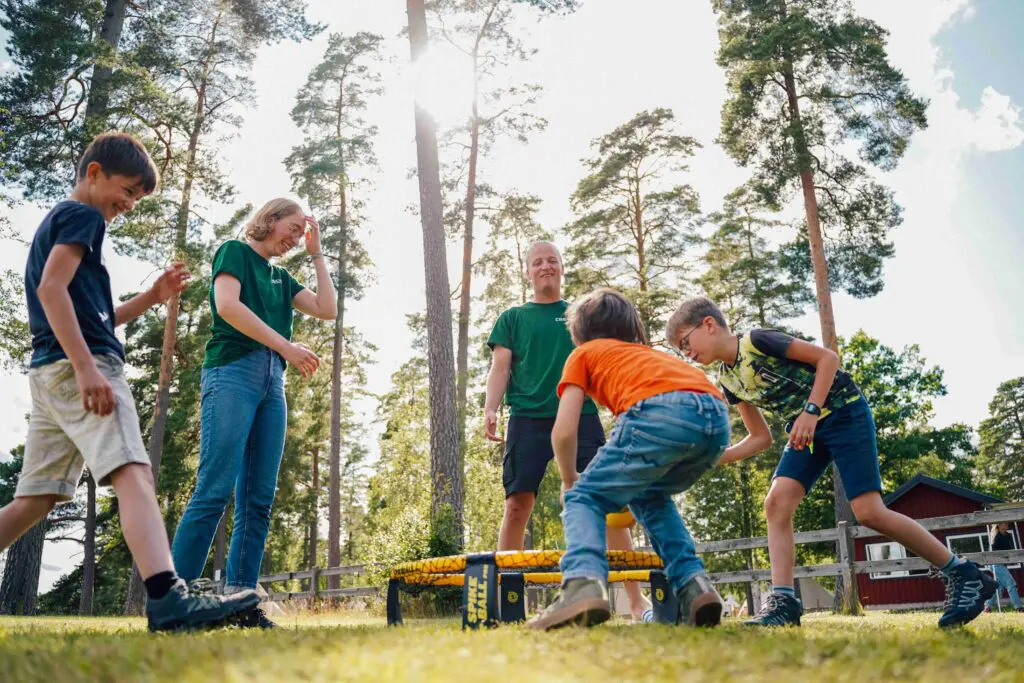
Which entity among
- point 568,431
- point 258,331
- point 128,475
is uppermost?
point 258,331

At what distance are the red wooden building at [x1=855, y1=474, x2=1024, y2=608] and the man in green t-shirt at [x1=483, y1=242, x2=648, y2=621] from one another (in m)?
23.2

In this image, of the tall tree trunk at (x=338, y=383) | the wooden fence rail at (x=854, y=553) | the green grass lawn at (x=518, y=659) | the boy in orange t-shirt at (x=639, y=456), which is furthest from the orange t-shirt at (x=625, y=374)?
the tall tree trunk at (x=338, y=383)

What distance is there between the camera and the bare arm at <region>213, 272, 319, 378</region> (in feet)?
10.4

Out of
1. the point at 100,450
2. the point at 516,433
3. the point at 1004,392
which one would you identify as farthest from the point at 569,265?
the point at 1004,392

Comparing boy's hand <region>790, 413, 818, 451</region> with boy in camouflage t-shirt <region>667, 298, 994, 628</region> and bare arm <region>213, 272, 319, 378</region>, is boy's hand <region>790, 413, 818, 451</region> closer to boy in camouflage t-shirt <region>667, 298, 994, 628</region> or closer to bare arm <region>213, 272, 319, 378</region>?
boy in camouflage t-shirt <region>667, 298, 994, 628</region>

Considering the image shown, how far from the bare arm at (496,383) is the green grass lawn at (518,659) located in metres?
2.36

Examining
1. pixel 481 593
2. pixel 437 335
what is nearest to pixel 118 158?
pixel 481 593

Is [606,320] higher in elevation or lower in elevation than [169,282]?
lower

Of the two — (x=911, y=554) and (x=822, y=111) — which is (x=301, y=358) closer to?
(x=822, y=111)

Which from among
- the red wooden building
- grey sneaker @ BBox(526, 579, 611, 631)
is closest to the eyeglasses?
grey sneaker @ BBox(526, 579, 611, 631)

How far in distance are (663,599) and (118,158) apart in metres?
2.98

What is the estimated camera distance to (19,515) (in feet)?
8.70

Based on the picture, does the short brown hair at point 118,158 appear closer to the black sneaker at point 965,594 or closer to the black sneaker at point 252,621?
the black sneaker at point 252,621

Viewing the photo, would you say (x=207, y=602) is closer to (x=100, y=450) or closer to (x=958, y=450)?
(x=100, y=450)
